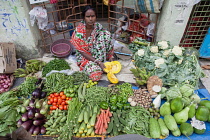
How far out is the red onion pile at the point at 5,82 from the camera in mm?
3414

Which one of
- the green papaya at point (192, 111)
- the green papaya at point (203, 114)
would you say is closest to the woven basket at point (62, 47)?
the green papaya at point (192, 111)

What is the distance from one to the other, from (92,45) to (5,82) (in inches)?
93.4

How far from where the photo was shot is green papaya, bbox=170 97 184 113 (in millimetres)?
2537

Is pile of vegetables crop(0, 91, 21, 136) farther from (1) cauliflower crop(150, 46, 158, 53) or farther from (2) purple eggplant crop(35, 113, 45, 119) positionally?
(1) cauliflower crop(150, 46, 158, 53)

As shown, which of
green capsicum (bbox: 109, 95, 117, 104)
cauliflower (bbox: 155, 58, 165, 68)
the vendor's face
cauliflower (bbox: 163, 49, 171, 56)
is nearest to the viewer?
green capsicum (bbox: 109, 95, 117, 104)

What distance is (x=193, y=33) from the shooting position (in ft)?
13.5

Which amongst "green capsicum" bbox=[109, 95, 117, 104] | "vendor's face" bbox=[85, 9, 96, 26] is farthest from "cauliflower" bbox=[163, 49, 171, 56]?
"vendor's face" bbox=[85, 9, 96, 26]

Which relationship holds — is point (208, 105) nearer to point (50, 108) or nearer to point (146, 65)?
point (146, 65)

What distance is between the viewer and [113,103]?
283 cm

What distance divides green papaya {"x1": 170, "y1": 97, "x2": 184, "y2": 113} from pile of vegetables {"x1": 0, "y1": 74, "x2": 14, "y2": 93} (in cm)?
373

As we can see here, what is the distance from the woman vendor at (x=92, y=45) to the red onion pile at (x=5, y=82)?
1.84 metres

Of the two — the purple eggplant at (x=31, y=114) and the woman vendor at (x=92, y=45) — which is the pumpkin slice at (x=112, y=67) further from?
the purple eggplant at (x=31, y=114)

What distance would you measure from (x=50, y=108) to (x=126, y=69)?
7.48 feet

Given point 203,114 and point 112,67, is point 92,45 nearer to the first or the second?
point 112,67
